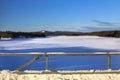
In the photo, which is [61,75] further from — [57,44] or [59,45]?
[57,44]

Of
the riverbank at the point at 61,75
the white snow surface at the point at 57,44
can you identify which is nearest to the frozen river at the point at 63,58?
the white snow surface at the point at 57,44

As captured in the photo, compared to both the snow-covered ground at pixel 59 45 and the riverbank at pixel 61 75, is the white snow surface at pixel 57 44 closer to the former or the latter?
the snow-covered ground at pixel 59 45

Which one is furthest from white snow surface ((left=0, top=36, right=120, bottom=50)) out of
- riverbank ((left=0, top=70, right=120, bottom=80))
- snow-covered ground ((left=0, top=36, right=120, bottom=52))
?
riverbank ((left=0, top=70, right=120, bottom=80))

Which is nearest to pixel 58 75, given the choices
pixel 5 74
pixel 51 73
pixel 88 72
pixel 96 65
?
pixel 51 73

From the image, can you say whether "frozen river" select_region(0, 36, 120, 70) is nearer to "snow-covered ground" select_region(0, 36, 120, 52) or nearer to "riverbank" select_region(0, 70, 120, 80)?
"snow-covered ground" select_region(0, 36, 120, 52)

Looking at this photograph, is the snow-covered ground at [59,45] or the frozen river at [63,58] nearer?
the frozen river at [63,58]

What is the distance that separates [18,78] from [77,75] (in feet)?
6.09

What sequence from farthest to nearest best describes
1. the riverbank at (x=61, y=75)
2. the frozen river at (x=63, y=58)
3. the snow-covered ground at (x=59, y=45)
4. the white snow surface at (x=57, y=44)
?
the white snow surface at (x=57, y=44) → the snow-covered ground at (x=59, y=45) → the frozen river at (x=63, y=58) → the riverbank at (x=61, y=75)

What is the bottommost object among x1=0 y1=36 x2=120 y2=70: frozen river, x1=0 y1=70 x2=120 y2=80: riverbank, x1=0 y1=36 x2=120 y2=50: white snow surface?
x1=0 y1=36 x2=120 y2=50: white snow surface

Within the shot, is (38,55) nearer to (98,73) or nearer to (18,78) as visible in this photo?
(18,78)

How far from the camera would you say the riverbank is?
1107 cm

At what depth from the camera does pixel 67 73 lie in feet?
37.3

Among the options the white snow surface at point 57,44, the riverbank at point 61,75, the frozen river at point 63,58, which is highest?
the riverbank at point 61,75

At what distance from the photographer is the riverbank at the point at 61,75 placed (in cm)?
1107
